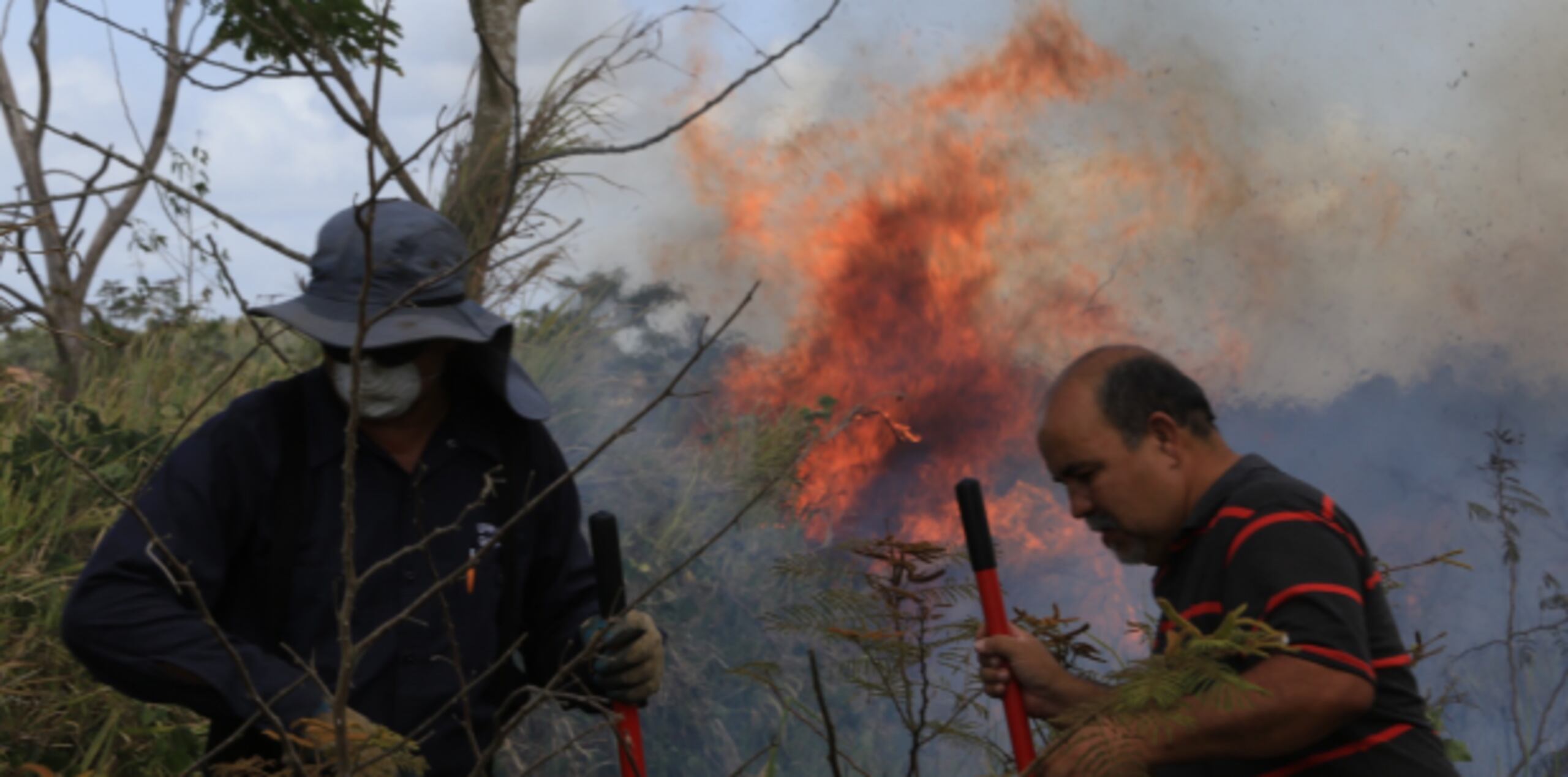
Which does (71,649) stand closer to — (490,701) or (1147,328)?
(490,701)

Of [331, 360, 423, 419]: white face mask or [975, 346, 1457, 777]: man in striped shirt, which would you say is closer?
[975, 346, 1457, 777]: man in striped shirt

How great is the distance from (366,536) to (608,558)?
541 mm

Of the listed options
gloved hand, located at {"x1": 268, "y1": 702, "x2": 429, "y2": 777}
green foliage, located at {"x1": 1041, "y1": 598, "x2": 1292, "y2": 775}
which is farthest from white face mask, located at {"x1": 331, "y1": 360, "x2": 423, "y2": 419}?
green foliage, located at {"x1": 1041, "y1": 598, "x2": 1292, "y2": 775}

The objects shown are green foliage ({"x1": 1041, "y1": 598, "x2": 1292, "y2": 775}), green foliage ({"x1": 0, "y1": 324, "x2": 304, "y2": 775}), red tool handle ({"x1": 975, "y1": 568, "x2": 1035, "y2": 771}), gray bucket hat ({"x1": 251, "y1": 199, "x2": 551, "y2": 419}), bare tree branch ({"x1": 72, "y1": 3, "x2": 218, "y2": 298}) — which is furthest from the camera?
bare tree branch ({"x1": 72, "y1": 3, "x2": 218, "y2": 298})

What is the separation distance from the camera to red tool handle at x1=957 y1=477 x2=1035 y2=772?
2.15 meters

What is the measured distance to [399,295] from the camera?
2.67 metres

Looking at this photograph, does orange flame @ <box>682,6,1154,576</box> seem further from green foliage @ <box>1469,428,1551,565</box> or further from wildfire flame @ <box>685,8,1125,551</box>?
green foliage @ <box>1469,428,1551,565</box>

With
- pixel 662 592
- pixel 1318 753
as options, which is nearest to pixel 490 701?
pixel 1318 753

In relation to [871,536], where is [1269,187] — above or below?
above

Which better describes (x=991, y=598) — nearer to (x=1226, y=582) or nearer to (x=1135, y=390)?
(x=1226, y=582)

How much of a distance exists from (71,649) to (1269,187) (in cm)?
708

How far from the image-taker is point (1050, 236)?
832cm

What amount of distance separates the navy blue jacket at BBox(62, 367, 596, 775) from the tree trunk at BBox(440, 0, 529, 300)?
4206 millimetres

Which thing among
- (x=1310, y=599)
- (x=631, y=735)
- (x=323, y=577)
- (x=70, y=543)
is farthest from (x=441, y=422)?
(x=70, y=543)
